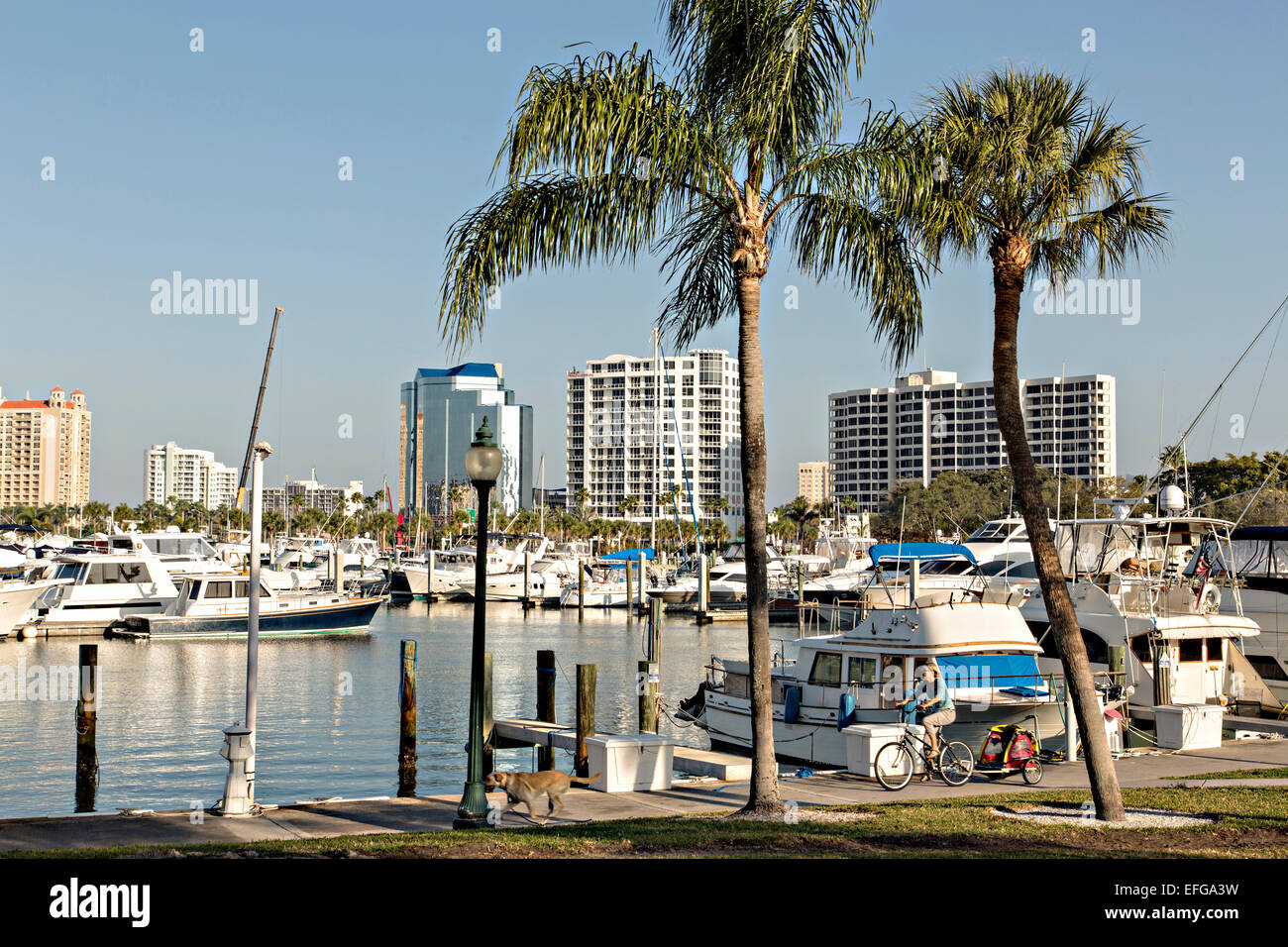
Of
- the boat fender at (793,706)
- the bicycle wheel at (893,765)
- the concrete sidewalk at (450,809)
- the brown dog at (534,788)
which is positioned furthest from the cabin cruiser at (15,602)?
the bicycle wheel at (893,765)

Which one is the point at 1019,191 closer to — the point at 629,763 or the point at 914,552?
the point at 629,763

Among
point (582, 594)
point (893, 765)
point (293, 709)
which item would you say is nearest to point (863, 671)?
point (893, 765)

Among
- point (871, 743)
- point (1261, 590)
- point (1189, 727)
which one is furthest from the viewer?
point (1261, 590)

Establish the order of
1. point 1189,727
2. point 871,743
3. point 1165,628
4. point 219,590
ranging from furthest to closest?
point 219,590, point 1165,628, point 1189,727, point 871,743

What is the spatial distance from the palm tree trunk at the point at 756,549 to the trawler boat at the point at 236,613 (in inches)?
1982

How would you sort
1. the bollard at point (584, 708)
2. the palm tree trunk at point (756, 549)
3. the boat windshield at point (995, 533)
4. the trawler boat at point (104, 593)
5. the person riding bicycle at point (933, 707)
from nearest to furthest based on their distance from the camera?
the palm tree trunk at point (756, 549), the person riding bicycle at point (933, 707), the bollard at point (584, 708), the boat windshield at point (995, 533), the trawler boat at point (104, 593)

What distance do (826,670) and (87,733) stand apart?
15833 mm

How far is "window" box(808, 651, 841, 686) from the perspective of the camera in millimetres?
25156

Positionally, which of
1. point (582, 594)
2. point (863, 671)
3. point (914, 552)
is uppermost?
point (914, 552)

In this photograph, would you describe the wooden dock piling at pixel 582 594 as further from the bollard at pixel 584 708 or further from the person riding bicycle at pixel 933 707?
the person riding bicycle at pixel 933 707

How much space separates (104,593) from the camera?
63750 mm

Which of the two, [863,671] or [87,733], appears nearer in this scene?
[863,671]

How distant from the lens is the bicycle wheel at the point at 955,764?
18219mm
